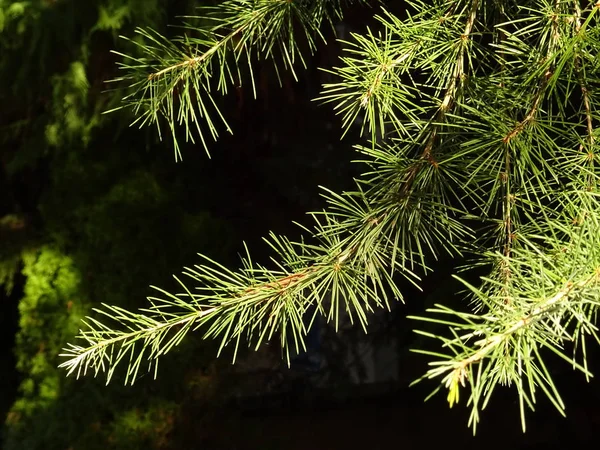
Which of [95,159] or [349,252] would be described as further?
[95,159]

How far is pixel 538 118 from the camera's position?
2.97 feet

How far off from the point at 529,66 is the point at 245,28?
48 centimetres

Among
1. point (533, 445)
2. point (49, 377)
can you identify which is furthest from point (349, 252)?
point (533, 445)

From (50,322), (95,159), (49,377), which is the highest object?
(95,159)

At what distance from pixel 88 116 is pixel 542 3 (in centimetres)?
168

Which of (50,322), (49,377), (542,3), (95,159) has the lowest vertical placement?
(49,377)

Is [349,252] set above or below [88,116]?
below

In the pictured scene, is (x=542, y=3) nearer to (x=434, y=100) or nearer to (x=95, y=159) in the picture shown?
(x=434, y=100)

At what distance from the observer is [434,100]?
984mm

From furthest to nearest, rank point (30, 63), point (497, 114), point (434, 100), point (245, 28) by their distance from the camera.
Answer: point (30, 63) < point (245, 28) < point (434, 100) < point (497, 114)

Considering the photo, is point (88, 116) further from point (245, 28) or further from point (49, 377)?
point (245, 28)

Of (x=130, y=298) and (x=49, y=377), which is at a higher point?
(x=130, y=298)

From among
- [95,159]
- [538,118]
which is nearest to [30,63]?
[95,159]

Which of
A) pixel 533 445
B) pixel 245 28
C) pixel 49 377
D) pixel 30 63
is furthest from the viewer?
pixel 533 445
